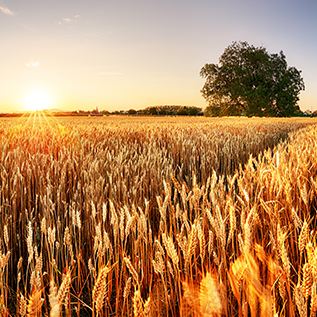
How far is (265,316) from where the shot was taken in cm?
72

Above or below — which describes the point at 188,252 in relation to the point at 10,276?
above

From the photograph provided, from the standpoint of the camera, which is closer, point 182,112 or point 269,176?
point 269,176

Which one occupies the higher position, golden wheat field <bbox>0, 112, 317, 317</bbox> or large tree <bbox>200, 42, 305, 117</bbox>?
large tree <bbox>200, 42, 305, 117</bbox>

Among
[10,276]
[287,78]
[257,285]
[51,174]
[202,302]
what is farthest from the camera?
[287,78]

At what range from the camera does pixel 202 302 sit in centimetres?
84

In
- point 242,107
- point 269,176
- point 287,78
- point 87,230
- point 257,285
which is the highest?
point 287,78

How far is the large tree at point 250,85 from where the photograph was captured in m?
29.6

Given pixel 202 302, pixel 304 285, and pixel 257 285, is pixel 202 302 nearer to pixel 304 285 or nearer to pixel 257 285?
pixel 257 285

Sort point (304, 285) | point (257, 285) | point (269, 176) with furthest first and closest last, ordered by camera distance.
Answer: point (269, 176)
point (257, 285)
point (304, 285)

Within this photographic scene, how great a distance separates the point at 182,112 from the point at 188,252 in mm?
50719

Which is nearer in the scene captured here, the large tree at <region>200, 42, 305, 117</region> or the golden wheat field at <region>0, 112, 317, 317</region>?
the golden wheat field at <region>0, 112, 317, 317</region>

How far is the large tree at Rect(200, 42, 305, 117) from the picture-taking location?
97.2ft

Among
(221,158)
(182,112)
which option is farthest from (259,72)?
(221,158)

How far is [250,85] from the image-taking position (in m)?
31.3
